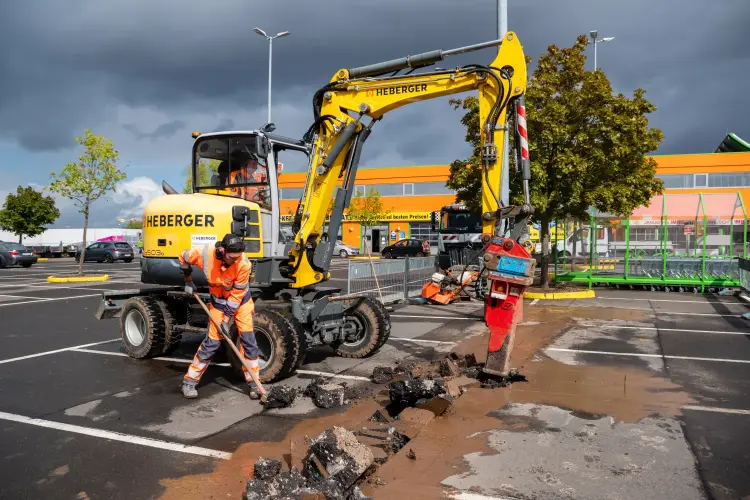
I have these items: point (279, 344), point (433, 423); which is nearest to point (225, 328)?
point (279, 344)

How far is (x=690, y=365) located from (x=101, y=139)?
22367mm

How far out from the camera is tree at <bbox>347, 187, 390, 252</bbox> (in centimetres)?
4894

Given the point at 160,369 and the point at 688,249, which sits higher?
the point at 688,249

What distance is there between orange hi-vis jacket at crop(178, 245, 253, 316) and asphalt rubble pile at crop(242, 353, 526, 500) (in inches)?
43.4

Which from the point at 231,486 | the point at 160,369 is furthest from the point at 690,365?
the point at 160,369

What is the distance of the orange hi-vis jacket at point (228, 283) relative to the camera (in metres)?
6.45

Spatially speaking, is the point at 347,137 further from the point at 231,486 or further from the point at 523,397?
the point at 231,486

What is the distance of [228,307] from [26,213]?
171 ft

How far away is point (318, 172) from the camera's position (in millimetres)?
8148

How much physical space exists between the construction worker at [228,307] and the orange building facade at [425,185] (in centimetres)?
4110

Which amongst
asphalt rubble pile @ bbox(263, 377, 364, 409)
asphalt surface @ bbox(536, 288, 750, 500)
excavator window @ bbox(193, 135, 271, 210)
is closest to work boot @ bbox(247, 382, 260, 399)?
asphalt rubble pile @ bbox(263, 377, 364, 409)

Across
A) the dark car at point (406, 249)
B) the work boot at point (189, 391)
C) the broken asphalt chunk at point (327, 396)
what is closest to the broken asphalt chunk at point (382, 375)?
the broken asphalt chunk at point (327, 396)

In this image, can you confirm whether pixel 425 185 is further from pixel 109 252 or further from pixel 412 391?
pixel 412 391

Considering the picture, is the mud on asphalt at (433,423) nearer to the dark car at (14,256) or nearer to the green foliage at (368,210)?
the dark car at (14,256)
